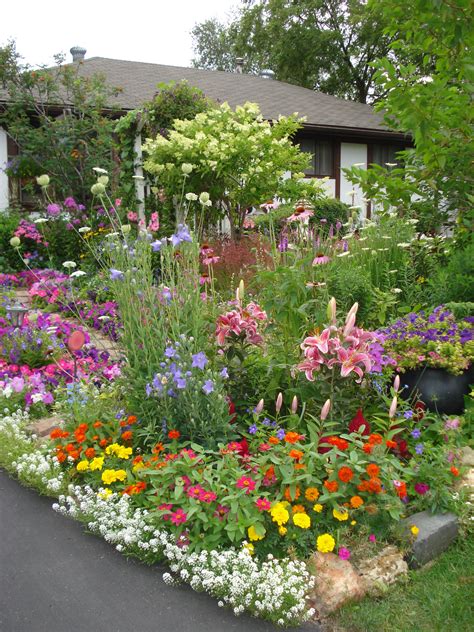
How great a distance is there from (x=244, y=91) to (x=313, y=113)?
2.22 m

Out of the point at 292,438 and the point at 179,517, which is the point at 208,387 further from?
the point at 179,517

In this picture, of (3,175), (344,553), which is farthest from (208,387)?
(3,175)

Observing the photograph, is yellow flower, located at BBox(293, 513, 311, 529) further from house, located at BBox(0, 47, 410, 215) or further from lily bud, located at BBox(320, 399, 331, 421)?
house, located at BBox(0, 47, 410, 215)

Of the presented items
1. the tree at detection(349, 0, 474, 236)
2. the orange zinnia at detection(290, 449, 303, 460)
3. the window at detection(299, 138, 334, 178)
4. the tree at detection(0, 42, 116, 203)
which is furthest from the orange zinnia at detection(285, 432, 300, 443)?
the window at detection(299, 138, 334, 178)

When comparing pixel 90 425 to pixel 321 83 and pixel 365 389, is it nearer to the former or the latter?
pixel 365 389

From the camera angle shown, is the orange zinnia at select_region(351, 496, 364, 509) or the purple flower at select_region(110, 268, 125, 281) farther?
the purple flower at select_region(110, 268, 125, 281)

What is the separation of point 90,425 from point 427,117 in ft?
8.88

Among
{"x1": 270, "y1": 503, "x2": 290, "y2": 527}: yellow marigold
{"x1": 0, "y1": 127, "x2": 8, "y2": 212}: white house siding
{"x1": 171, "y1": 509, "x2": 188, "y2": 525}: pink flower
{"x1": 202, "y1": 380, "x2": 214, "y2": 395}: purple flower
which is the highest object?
{"x1": 0, "y1": 127, "x2": 8, "y2": 212}: white house siding

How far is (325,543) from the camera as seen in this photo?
2.87m

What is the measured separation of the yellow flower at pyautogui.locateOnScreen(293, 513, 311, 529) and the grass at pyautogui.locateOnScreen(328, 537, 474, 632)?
1.25ft

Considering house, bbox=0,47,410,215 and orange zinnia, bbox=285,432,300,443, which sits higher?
house, bbox=0,47,410,215

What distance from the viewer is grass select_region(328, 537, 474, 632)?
8.57 ft

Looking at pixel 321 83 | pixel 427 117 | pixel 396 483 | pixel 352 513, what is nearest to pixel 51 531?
pixel 352 513

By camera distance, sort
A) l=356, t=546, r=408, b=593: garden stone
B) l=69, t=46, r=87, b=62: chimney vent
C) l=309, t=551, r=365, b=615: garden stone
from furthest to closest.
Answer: l=69, t=46, r=87, b=62: chimney vent < l=356, t=546, r=408, b=593: garden stone < l=309, t=551, r=365, b=615: garden stone
